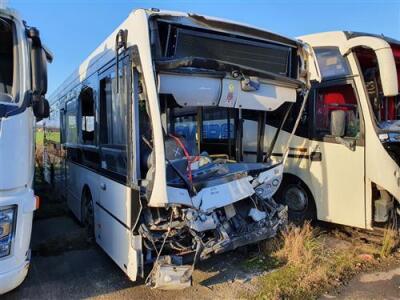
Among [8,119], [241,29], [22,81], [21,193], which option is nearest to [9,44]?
[22,81]

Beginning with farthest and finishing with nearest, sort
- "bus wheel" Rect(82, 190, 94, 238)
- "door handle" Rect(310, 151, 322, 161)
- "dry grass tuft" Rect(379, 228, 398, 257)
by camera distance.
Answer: "door handle" Rect(310, 151, 322, 161) → "bus wheel" Rect(82, 190, 94, 238) → "dry grass tuft" Rect(379, 228, 398, 257)

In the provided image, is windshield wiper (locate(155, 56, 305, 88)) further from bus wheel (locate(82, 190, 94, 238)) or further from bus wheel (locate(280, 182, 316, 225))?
bus wheel (locate(82, 190, 94, 238))

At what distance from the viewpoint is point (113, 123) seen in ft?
15.8

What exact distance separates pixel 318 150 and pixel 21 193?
4227 mm

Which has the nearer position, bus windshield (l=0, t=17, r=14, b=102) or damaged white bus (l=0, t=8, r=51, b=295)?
damaged white bus (l=0, t=8, r=51, b=295)

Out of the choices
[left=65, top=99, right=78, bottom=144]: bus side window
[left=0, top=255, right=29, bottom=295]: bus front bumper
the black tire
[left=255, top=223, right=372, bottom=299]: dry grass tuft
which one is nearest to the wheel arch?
the black tire

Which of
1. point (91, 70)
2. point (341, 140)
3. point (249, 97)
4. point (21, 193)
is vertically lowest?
point (21, 193)

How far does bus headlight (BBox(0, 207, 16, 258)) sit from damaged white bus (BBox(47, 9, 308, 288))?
1.09m

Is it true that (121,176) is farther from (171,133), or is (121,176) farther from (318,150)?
(318,150)

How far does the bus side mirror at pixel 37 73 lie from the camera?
151 inches

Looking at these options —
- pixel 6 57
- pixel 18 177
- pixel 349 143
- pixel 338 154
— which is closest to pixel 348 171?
pixel 338 154

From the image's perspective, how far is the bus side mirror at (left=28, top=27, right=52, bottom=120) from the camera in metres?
3.83

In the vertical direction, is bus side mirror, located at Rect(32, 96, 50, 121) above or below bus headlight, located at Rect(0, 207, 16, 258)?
above

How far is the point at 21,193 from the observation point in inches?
141
